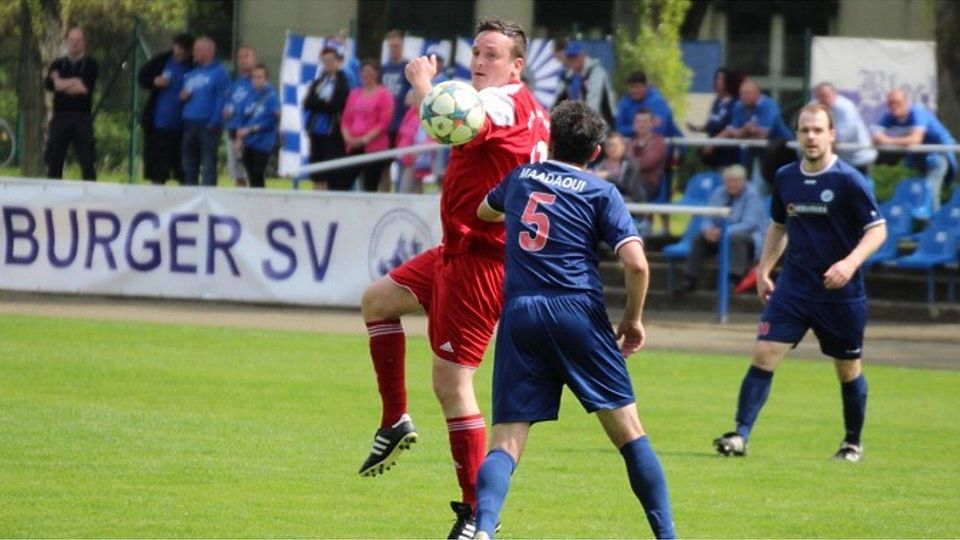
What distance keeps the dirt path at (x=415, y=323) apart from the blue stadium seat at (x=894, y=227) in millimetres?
772

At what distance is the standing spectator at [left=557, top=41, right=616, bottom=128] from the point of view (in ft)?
74.0

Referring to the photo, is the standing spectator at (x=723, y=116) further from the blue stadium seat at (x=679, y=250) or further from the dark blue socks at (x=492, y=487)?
the dark blue socks at (x=492, y=487)

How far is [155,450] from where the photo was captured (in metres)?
10.5

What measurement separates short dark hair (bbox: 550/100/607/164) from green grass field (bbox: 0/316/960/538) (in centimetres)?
183

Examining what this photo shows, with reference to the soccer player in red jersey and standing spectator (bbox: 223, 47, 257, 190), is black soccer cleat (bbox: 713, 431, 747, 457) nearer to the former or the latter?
the soccer player in red jersey

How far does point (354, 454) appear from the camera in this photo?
35.3ft

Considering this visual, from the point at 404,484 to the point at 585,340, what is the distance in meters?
2.69

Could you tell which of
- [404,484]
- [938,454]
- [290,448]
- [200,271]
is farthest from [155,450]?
[200,271]

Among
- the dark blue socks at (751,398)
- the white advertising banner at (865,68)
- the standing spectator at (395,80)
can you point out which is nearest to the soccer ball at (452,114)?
the dark blue socks at (751,398)

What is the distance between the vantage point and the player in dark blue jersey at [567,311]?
24.6 ft

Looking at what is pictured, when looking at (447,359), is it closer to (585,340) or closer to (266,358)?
(585,340)

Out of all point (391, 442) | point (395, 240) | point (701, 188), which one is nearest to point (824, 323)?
point (391, 442)

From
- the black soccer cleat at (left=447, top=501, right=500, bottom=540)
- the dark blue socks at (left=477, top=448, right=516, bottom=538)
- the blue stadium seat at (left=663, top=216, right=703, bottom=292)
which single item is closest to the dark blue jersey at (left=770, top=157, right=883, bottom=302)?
the black soccer cleat at (left=447, top=501, right=500, bottom=540)

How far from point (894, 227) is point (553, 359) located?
13.8m
